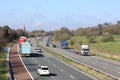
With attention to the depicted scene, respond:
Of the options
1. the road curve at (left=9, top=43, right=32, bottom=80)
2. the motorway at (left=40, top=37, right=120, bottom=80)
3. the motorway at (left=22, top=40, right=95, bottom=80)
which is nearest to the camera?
the road curve at (left=9, top=43, right=32, bottom=80)

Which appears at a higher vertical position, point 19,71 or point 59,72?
point 19,71

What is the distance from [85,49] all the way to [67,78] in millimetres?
46682

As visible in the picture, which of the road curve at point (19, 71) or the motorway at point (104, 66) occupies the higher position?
the road curve at point (19, 71)

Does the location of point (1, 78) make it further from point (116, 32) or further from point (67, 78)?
point (116, 32)

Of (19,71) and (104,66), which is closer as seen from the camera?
(19,71)

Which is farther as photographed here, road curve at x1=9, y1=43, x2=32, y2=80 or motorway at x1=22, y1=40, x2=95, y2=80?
motorway at x1=22, y1=40, x2=95, y2=80

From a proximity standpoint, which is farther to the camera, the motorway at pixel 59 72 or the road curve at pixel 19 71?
the motorway at pixel 59 72

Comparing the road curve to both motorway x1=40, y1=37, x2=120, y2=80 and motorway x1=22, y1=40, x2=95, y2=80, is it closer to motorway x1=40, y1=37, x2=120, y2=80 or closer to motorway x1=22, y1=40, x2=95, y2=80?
motorway x1=22, y1=40, x2=95, y2=80

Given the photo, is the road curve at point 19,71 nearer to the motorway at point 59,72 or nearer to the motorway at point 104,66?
the motorway at point 59,72

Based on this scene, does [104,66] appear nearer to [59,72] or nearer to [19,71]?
[59,72]

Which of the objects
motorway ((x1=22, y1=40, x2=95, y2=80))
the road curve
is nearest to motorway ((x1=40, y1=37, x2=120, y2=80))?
motorway ((x1=22, y1=40, x2=95, y2=80))

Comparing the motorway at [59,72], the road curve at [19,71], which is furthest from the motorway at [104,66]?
the road curve at [19,71]

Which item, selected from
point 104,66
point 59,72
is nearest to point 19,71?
point 59,72

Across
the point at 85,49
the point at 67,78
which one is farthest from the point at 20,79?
the point at 85,49
